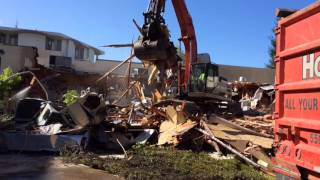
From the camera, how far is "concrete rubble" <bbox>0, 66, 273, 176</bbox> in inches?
520

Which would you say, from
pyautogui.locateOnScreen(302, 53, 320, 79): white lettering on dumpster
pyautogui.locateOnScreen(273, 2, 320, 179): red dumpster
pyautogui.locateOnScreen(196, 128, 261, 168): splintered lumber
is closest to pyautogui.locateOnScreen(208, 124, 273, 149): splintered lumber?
pyautogui.locateOnScreen(196, 128, 261, 168): splintered lumber

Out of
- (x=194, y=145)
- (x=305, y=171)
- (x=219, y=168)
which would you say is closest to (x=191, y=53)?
(x=194, y=145)

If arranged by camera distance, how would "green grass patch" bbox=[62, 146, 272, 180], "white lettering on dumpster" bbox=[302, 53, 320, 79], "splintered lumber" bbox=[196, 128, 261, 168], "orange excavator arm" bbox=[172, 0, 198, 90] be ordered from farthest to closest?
"orange excavator arm" bbox=[172, 0, 198, 90] → "splintered lumber" bbox=[196, 128, 261, 168] → "green grass patch" bbox=[62, 146, 272, 180] → "white lettering on dumpster" bbox=[302, 53, 320, 79]

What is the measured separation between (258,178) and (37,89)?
21821mm

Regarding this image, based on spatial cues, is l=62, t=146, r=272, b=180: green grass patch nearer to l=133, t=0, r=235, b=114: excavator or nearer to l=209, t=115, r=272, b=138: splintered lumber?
l=209, t=115, r=272, b=138: splintered lumber

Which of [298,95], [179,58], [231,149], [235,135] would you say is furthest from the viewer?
[179,58]

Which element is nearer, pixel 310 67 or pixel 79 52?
pixel 310 67

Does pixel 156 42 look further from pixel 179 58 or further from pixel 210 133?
pixel 210 133

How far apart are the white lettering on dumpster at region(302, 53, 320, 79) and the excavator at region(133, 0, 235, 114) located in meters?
10.9

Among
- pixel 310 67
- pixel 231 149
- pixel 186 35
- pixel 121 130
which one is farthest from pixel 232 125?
pixel 186 35

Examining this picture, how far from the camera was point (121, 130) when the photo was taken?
15688 millimetres

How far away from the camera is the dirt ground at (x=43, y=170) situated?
10.1 metres

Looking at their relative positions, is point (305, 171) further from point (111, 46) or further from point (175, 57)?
point (111, 46)

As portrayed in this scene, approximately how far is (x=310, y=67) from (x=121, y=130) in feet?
33.3
